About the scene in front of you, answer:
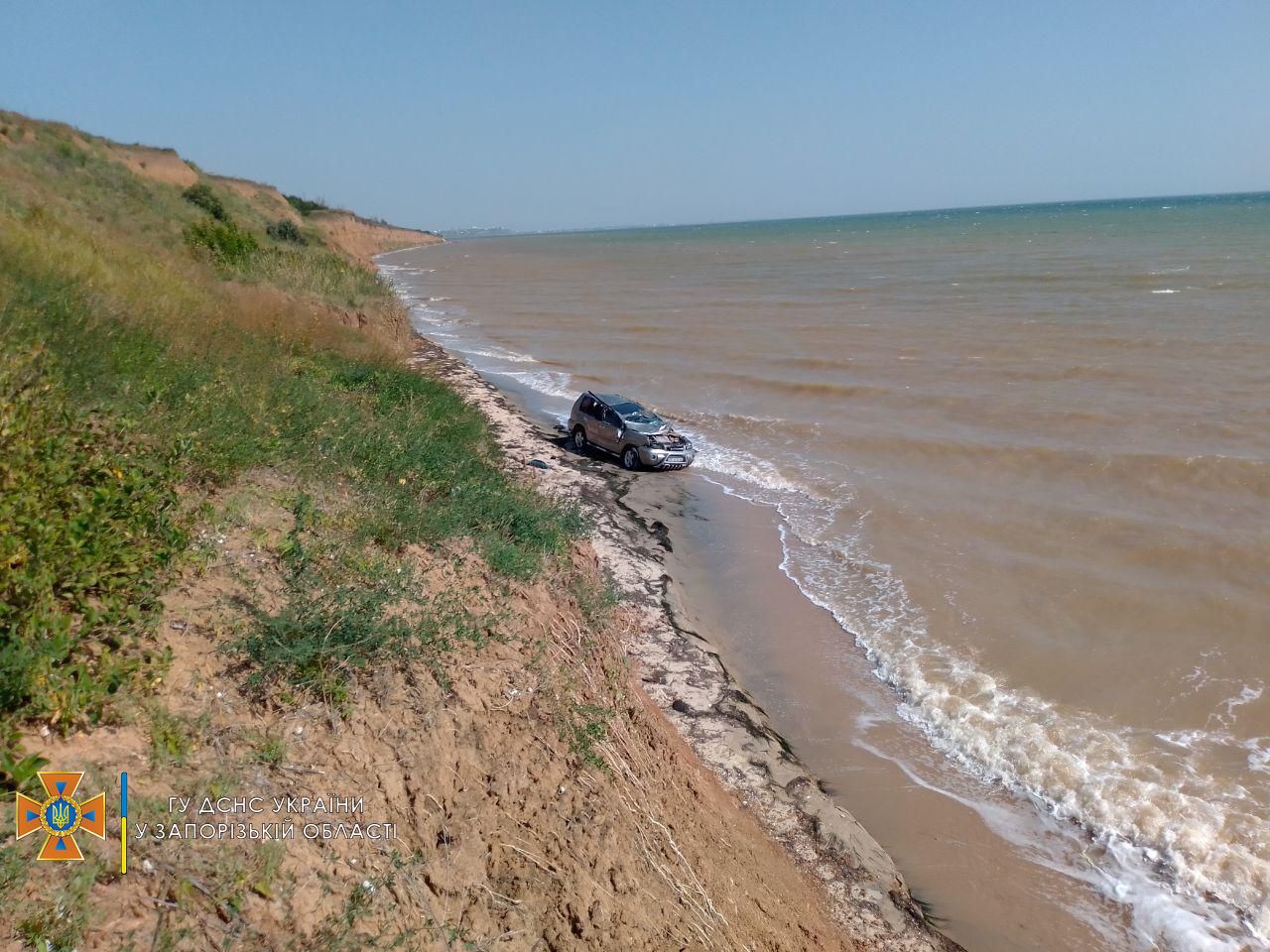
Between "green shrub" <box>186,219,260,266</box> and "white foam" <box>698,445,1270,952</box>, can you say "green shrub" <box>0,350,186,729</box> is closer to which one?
"white foam" <box>698,445,1270,952</box>

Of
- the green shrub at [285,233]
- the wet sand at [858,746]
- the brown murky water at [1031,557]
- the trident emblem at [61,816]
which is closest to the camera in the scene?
the trident emblem at [61,816]

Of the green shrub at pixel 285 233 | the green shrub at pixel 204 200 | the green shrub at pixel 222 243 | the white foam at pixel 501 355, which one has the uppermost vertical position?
the green shrub at pixel 204 200

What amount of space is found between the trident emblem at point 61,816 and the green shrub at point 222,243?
20.7 m

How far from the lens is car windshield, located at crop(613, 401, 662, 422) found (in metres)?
20.0

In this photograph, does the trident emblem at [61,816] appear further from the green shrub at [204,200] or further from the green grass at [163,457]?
the green shrub at [204,200]

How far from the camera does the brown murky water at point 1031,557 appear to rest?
820 cm

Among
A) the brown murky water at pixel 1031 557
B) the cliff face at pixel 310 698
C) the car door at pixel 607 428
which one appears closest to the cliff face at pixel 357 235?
the brown murky water at pixel 1031 557

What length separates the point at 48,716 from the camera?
167 inches

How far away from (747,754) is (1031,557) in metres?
7.81

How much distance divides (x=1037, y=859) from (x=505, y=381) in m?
24.9

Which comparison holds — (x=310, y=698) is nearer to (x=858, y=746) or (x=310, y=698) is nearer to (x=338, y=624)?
(x=338, y=624)

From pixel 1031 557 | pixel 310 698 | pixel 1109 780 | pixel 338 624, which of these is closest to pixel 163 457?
pixel 338 624

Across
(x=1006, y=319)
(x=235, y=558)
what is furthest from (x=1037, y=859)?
(x=1006, y=319)

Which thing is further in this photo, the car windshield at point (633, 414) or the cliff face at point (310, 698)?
the car windshield at point (633, 414)
